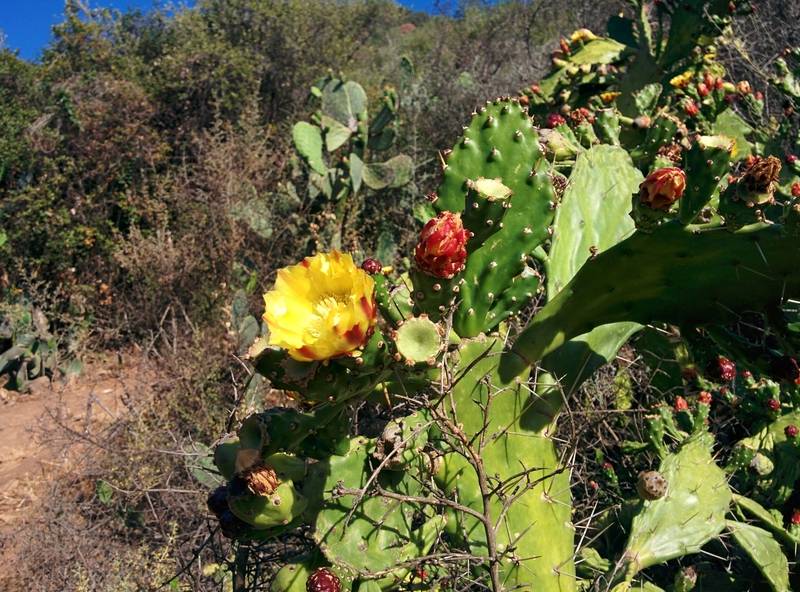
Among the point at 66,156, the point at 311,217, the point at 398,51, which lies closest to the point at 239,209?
the point at 311,217

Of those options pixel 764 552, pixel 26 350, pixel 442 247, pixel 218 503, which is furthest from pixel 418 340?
pixel 26 350

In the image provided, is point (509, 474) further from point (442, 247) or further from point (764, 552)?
point (764, 552)

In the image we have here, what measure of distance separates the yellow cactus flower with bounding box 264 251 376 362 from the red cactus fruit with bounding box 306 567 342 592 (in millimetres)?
462

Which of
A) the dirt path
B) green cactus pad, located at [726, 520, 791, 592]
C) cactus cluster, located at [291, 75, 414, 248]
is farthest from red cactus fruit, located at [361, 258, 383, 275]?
cactus cluster, located at [291, 75, 414, 248]

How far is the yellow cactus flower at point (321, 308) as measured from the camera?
3.08 ft

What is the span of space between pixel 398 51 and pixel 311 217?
781 centimetres

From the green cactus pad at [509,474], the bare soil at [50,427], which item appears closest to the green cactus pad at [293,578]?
the green cactus pad at [509,474]

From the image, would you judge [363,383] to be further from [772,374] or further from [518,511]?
[772,374]

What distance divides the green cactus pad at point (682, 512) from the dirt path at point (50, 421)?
104 inches

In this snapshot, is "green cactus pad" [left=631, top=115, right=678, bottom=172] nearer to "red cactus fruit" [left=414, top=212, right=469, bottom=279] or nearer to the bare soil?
"red cactus fruit" [left=414, top=212, right=469, bottom=279]

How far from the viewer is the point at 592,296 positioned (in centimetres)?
135

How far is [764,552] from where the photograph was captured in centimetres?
187

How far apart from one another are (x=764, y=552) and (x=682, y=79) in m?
2.86

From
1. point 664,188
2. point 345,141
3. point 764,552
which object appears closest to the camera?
point 664,188
